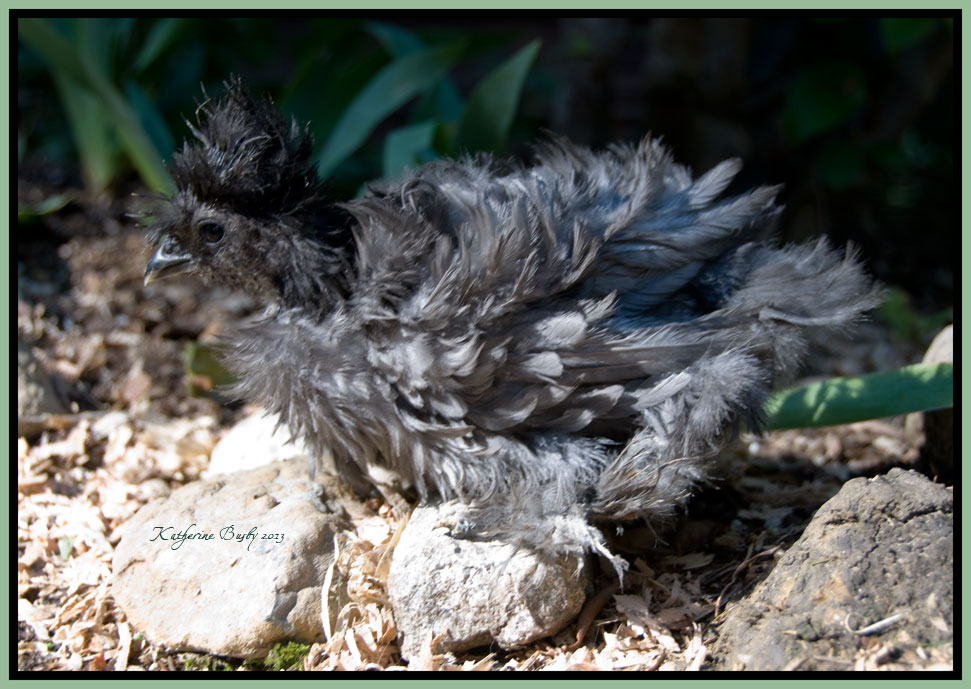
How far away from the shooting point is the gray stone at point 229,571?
219 centimetres

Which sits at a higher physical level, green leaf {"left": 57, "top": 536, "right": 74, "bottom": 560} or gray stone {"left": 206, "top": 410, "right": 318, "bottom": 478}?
gray stone {"left": 206, "top": 410, "right": 318, "bottom": 478}

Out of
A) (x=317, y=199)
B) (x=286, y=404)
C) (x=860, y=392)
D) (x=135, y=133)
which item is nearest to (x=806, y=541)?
(x=860, y=392)

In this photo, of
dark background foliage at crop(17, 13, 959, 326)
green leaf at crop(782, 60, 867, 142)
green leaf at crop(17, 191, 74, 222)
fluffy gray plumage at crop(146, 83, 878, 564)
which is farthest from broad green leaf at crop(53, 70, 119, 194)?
green leaf at crop(782, 60, 867, 142)

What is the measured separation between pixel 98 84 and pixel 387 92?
1.44 meters

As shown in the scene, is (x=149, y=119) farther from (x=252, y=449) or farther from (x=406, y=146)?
(x=252, y=449)

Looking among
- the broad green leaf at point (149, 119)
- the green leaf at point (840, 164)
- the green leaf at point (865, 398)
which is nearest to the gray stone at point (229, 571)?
the green leaf at point (865, 398)

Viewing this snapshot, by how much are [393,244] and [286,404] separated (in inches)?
20.2

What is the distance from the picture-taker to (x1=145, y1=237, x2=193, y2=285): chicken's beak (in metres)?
2.49

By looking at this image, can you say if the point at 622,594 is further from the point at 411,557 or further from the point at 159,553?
the point at 159,553

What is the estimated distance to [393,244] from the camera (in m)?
2.24

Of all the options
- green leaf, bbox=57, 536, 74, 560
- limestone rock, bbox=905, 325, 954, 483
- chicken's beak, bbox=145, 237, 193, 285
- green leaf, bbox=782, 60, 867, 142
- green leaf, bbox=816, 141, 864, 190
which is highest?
green leaf, bbox=782, 60, 867, 142

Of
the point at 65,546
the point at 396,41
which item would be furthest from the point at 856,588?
the point at 396,41

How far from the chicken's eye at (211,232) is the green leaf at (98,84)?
154 cm

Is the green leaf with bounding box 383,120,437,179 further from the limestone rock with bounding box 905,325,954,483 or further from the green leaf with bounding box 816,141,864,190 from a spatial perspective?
the green leaf with bounding box 816,141,864,190
